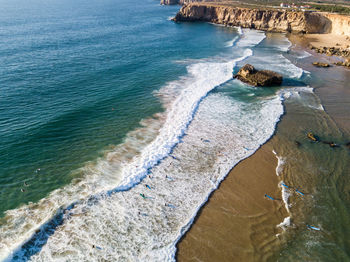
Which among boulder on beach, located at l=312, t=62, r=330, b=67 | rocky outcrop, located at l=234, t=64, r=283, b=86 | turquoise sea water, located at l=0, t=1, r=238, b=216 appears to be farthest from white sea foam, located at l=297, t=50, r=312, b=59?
rocky outcrop, located at l=234, t=64, r=283, b=86

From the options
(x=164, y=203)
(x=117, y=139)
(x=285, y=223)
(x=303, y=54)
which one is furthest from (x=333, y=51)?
(x=164, y=203)

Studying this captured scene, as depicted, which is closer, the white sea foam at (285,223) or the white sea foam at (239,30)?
the white sea foam at (285,223)

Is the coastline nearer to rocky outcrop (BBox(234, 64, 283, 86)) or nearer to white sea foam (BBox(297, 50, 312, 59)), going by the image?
rocky outcrop (BBox(234, 64, 283, 86))

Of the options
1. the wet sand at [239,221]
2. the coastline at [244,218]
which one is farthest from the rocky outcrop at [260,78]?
the wet sand at [239,221]

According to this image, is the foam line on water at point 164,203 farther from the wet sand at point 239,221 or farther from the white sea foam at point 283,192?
the white sea foam at point 283,192

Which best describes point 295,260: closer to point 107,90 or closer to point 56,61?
point 107,90

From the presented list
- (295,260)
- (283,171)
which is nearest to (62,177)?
(295,260)

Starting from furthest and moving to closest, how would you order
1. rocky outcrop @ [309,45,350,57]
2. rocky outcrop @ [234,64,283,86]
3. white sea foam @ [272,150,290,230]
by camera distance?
1. rocky outcrop @ [309,45,350,57]
2. rocky outcrop @ [234,64,283,86]
3. white sea foam @ [272,150,290,230]
